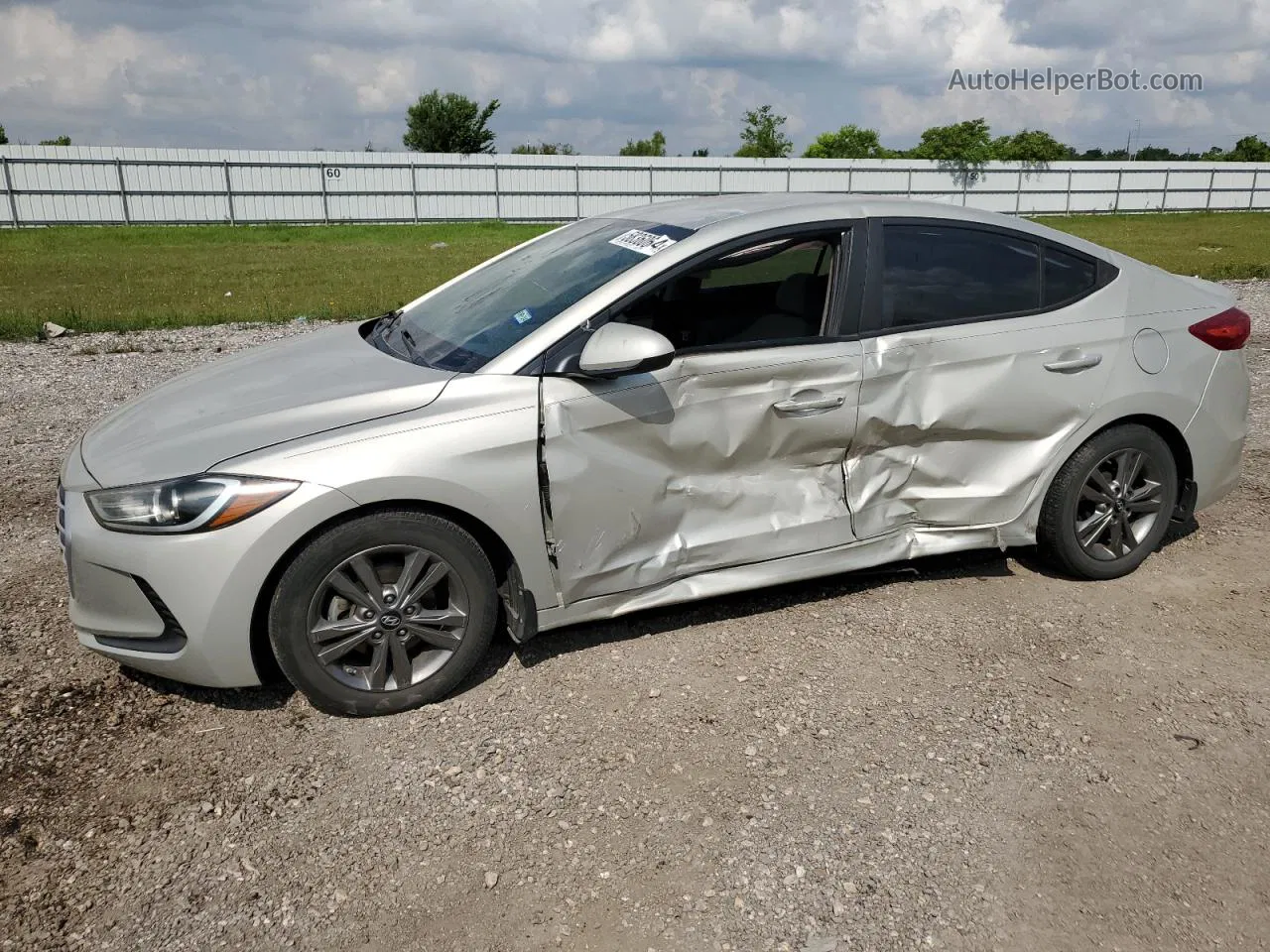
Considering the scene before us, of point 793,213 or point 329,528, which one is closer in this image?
point 329,528

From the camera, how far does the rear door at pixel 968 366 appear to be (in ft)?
13.1

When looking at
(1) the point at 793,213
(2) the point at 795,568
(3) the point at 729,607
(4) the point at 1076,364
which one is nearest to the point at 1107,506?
(4) the point at 1076,364

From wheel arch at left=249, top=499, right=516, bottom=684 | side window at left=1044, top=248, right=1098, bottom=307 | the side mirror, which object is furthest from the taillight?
wheel arch at left=249, top=499, right=516, bottom=684

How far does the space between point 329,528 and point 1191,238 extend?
30301 mm

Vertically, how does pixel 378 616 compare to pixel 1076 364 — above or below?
below

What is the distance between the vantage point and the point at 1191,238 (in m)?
27.9

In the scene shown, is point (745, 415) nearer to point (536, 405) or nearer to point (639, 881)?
point (536, 405)

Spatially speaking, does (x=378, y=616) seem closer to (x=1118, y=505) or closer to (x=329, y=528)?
(x=329, y=528)

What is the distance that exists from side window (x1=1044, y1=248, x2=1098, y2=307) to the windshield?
1.62 metres

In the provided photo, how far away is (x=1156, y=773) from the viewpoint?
10.5 ft

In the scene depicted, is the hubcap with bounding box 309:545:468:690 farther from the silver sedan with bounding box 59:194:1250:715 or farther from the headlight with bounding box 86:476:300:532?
the headlight with bounding box 86:476:300:532

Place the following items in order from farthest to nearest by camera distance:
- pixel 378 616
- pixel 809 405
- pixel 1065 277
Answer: pixel 1065 277 → pixel 809 405 → pixel 378 616

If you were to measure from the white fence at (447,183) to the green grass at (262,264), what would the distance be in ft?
7.34

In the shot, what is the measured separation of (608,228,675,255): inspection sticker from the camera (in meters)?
3.84
